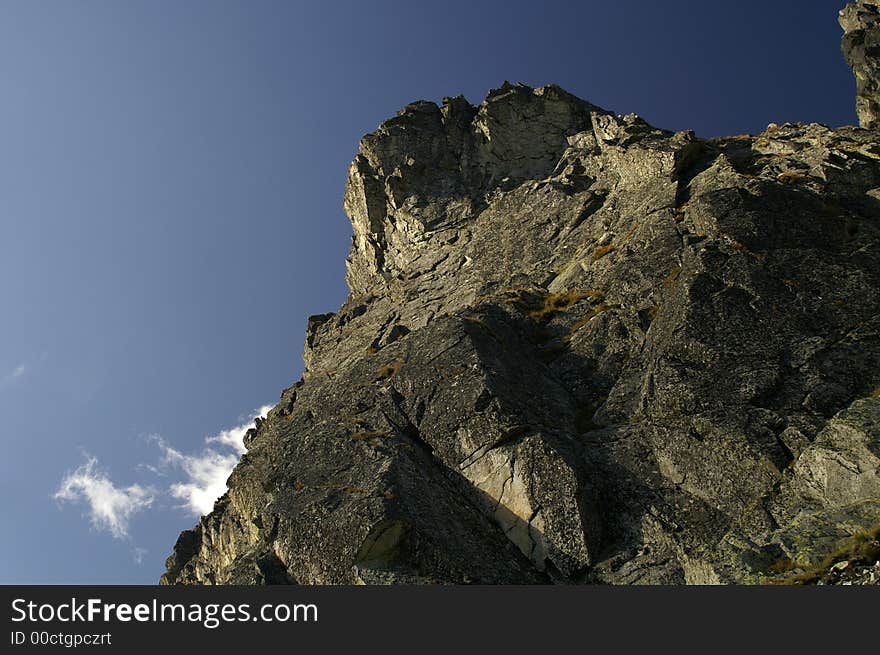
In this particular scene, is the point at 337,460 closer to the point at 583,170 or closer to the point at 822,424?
the point at 822,424

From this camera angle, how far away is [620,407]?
3075 centimetres

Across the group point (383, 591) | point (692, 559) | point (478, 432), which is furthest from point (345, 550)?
point (692, 559)

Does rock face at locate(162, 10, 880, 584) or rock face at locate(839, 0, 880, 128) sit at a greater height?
rock face at locate(839, 0, 880, 128)

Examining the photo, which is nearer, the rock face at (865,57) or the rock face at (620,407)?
the rock face at (620,407)

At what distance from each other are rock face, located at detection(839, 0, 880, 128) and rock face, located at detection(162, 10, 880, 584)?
21692 mm

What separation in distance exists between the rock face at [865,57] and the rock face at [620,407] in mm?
21692

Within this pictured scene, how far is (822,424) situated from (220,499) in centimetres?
3306

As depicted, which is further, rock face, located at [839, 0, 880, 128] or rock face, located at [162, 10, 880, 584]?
rock face, located at [839, 0, 880, 128]

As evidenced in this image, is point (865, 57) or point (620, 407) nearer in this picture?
point (620, 407)

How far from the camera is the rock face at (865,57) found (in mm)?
67250

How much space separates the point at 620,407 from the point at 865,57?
55.8m

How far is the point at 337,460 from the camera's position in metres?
31.6

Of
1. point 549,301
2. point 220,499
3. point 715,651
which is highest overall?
point 549,301

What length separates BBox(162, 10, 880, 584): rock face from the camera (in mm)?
24688
